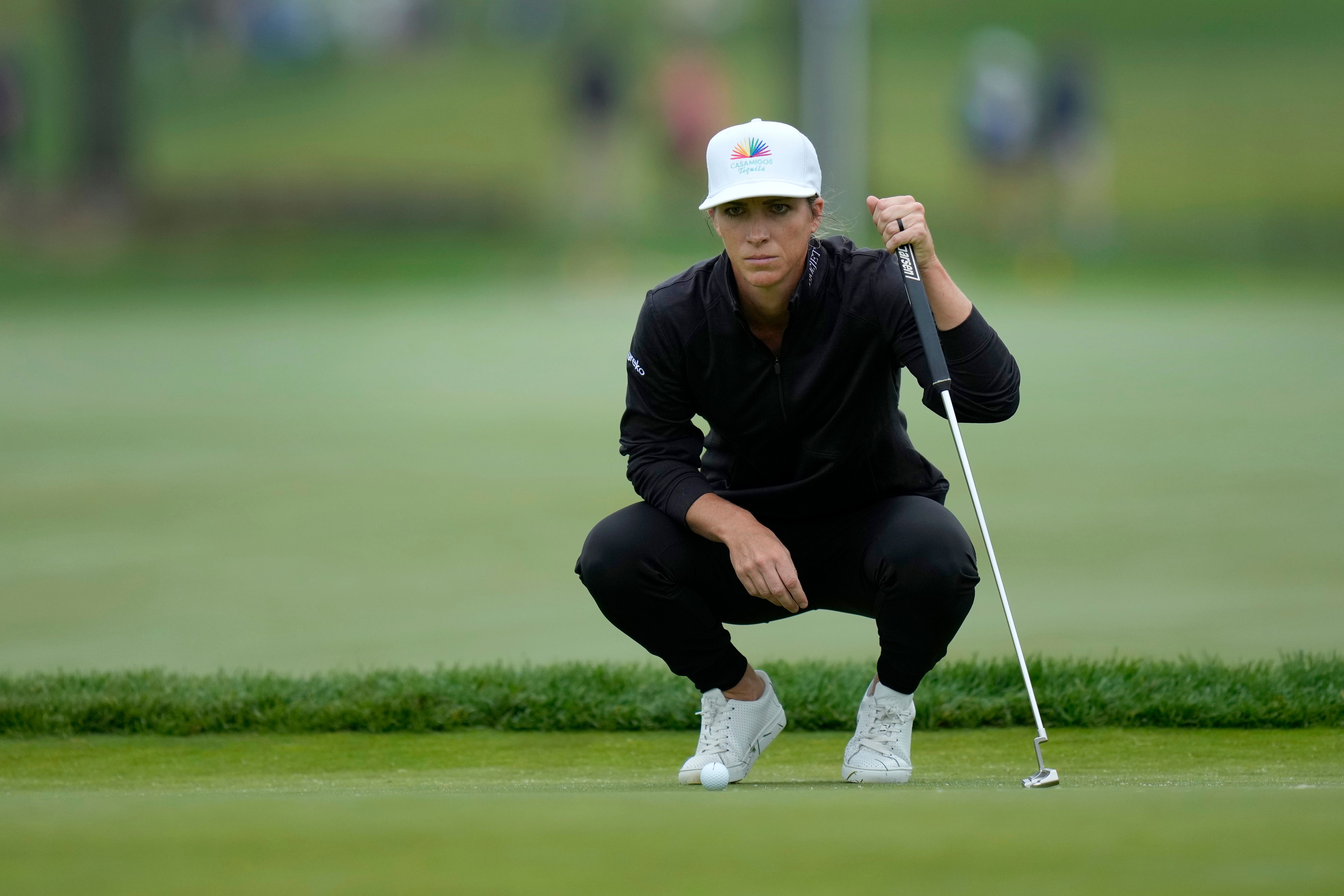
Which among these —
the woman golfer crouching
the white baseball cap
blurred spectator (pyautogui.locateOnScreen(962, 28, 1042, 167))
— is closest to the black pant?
the woman golfer crouching

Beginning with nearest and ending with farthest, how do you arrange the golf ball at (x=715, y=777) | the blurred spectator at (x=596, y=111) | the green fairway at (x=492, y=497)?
the golf ball at (x=715, y=777) → the green fairway at (x=492, y=497) → the blurred spectator at (x=596, y=111)

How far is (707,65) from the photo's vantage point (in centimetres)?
2194

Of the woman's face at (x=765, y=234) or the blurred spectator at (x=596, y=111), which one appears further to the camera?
the blurred spectator at (x=596, y=111)

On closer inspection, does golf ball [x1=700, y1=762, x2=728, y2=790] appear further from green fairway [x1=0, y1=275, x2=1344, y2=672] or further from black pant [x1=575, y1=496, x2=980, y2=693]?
green fairway [x1=0, y1=275, x2=1344, y2=672]

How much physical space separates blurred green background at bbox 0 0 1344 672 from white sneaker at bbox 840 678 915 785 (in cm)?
89

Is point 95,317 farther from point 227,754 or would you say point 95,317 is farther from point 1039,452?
point 227,754

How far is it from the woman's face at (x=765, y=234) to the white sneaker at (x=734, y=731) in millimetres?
746

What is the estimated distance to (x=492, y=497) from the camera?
6.84 meters

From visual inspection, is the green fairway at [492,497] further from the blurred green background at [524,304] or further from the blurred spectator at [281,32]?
the blurred spectator at [281,32]

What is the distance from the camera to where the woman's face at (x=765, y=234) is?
301 centimetres

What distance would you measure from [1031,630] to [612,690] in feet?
4.29

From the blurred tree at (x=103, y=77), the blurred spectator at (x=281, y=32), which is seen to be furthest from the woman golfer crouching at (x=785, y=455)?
the blurred spectator at (x=281, y=32)

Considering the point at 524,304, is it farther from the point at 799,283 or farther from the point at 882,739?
the point at 882,739

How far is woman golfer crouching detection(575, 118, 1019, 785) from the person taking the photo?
3.00 metres
